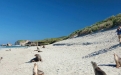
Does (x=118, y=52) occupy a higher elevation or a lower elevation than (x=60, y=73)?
higher

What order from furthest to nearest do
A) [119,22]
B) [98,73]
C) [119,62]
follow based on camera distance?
1. [119,22]
2. [119,62]
3. [98,73]

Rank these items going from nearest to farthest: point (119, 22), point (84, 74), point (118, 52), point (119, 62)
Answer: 1. point (84, 74)
2. point (119, 62)
3. point (118, 52)
4. point (119, 22)

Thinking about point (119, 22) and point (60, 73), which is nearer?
point (60, 73)

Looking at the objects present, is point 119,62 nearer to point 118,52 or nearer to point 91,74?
point 91,74

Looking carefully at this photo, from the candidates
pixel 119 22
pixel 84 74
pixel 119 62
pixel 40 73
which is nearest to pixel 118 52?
pixel 119 62

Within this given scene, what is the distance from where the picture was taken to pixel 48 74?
13.9 m

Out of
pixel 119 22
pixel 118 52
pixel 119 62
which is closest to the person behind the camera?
pixel 119 62

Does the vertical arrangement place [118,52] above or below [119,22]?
below

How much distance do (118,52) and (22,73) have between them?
324 inches

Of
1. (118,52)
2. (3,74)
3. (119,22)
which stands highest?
(119,22)

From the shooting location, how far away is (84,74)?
12391 millimetres

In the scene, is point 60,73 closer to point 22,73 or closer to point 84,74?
point 84,74

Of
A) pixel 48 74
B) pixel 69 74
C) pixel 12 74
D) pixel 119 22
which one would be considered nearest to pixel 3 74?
pixel 12 74

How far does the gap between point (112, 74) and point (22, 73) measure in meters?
6.82
